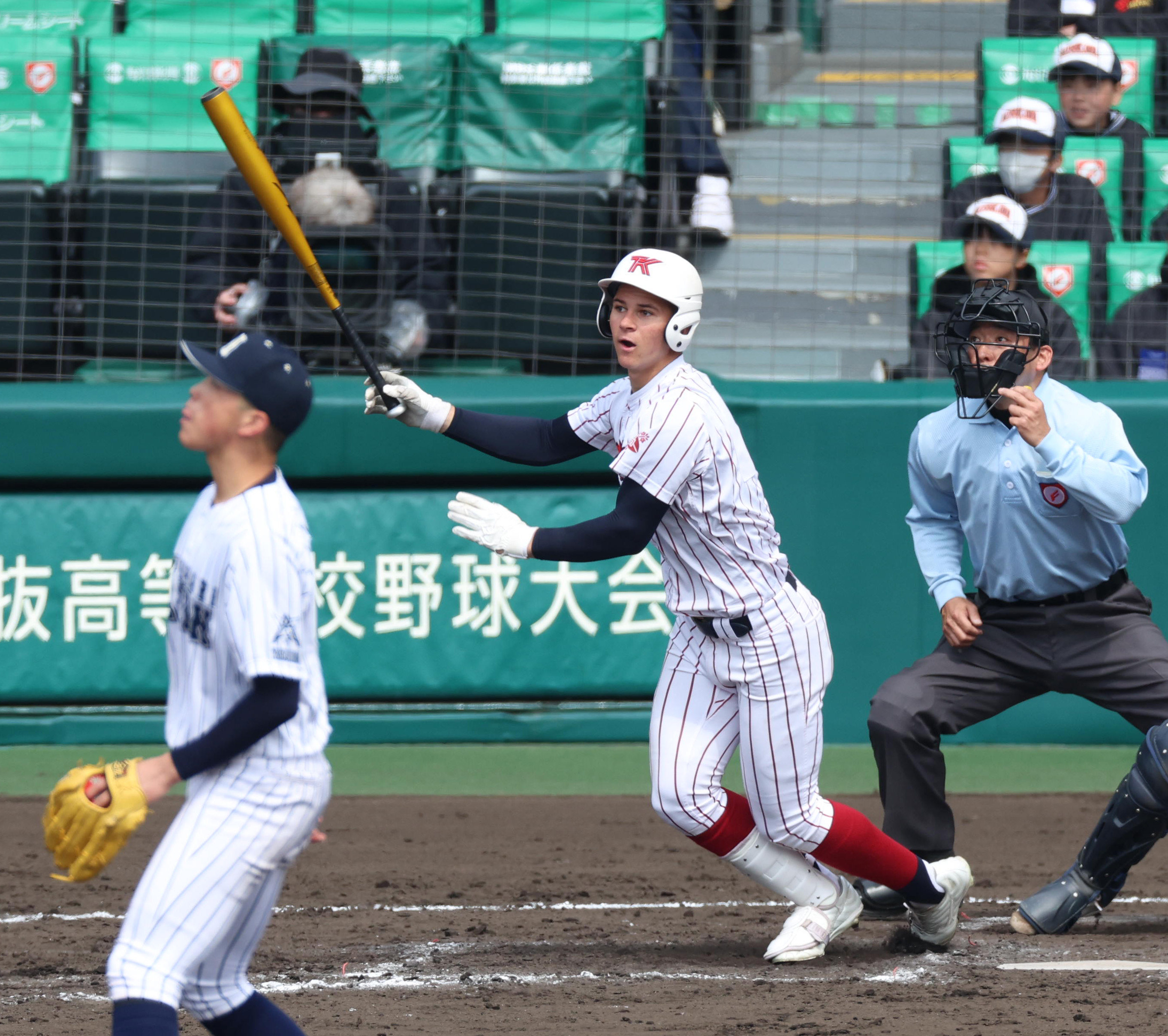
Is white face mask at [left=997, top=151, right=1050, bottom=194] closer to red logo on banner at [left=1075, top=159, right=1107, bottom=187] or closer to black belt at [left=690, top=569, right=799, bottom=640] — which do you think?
red logo on banner at [left=1075, top=159, right=1107, bottom=187]

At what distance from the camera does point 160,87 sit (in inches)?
309

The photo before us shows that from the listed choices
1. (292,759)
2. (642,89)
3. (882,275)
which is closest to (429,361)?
(642,89)

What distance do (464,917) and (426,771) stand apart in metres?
1.90

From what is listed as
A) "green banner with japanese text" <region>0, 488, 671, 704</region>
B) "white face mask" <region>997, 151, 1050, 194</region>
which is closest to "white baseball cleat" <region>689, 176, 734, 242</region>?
"white face mask" <region>997, 151, 1050, 194</region>

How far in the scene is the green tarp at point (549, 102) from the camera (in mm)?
7699

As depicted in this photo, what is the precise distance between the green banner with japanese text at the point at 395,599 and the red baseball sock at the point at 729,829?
2.64 meters

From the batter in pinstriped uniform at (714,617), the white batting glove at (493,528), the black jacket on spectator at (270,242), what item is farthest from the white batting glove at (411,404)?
the black jacket on spectator at (270,242)

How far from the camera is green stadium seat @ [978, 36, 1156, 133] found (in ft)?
27.2

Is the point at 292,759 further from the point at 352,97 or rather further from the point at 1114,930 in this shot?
the point at 352,97

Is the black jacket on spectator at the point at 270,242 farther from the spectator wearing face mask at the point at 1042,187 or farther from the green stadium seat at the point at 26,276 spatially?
the spectator wearing face mask at the point at 1042,187

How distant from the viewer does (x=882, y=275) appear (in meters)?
7.89

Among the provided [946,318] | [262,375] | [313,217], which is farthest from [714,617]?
[313,217]

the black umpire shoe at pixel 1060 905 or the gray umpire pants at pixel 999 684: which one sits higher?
the gray umpire pants at pixel 999 684

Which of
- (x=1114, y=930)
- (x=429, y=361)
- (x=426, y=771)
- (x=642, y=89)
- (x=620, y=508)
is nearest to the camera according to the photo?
(x=620, y=508)
